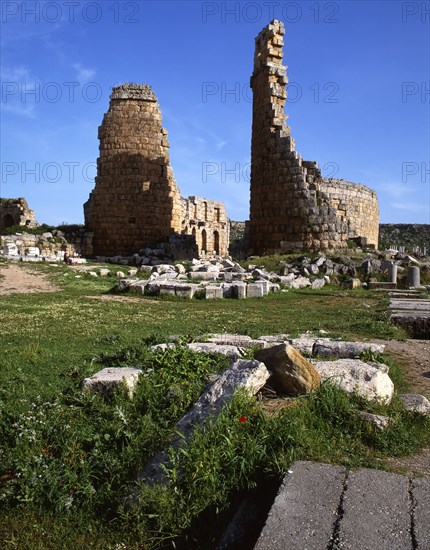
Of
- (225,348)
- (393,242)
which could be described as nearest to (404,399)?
(225,348)

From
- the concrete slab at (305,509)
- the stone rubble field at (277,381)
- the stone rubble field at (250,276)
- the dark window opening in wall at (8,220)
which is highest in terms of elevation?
the dark window opening in wall at (8,220)

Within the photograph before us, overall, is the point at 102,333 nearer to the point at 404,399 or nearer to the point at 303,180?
the point at 404,399

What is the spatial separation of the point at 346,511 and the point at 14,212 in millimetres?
31779

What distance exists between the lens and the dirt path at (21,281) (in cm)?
1296

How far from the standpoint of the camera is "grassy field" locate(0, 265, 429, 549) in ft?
10.6

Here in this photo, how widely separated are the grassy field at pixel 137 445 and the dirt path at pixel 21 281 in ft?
23.3

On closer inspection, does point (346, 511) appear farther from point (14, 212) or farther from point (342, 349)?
point (14, 212)

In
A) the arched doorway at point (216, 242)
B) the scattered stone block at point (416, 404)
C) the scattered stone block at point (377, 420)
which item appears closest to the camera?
the scattered stone block at point (377, 420)

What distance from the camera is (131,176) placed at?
77.6 feet

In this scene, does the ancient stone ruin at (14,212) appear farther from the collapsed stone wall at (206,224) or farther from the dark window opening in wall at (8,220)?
the collapsed stone wall at (206,224)

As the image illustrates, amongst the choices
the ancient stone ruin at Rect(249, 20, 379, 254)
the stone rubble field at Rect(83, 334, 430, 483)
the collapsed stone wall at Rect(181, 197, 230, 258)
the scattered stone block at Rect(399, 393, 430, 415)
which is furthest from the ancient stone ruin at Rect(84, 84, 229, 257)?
the scattered stone block at Rect(399, 393, 430, 415)

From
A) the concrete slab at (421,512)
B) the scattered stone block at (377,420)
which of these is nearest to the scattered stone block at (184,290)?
the scattered stone block at (377,420)

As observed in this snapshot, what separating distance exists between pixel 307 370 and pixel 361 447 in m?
0.95

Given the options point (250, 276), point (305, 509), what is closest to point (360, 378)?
point (305, 509)
